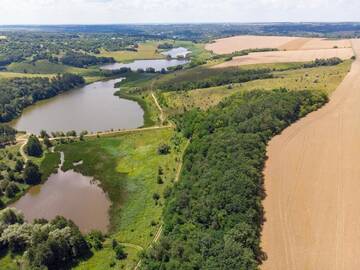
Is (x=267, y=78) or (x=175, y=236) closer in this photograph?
(x=175, y=236)

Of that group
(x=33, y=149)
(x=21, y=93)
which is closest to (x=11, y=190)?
(x=33, y=149)

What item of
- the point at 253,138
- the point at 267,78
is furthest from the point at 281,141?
the point at 267,78

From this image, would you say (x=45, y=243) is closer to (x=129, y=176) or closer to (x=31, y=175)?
(x=129, y=176)

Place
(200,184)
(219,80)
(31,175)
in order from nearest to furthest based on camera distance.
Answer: (200,184), (31,175), (219,80)

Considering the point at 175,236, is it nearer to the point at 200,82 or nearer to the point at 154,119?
the point at 154,119

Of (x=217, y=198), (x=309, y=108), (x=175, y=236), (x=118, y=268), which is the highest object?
(x=309, y=108)

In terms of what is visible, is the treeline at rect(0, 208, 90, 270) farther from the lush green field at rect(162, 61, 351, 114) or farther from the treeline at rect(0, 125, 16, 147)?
the lush green field at rect(162, 61, 351, 114)

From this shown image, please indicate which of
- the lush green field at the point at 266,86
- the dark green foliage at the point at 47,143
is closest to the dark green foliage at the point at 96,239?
the dark green foliage at the point at 47,143

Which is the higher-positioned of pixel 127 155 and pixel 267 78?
pixel 267 78
